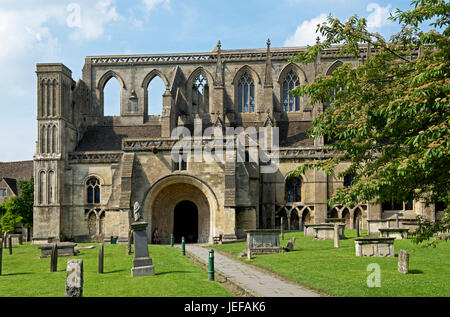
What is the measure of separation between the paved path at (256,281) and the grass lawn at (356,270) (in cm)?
50

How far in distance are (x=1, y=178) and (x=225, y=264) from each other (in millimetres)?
42659

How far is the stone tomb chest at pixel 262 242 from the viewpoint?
24.5 meters

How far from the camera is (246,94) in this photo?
4947 centimetres

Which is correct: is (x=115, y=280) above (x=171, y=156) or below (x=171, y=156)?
below

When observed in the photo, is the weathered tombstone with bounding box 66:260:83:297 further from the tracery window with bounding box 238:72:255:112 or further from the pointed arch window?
the pointed arch window

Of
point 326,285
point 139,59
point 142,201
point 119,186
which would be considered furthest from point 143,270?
point 139,59

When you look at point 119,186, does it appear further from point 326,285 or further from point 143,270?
point 326,285

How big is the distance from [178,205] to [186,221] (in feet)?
4.26

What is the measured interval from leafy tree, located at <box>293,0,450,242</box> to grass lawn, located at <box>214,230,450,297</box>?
186 centimetres

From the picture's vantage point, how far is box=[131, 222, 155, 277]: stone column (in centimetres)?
1766

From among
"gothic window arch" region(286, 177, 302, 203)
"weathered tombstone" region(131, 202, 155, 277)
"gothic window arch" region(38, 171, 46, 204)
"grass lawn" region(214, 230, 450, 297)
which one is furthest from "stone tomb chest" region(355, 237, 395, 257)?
"gothic window arch" region(38, 171, 46, 204)

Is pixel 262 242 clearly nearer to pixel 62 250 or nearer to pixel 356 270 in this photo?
pixel 356 270

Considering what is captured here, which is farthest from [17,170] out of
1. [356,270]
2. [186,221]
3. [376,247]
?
[356,270]
